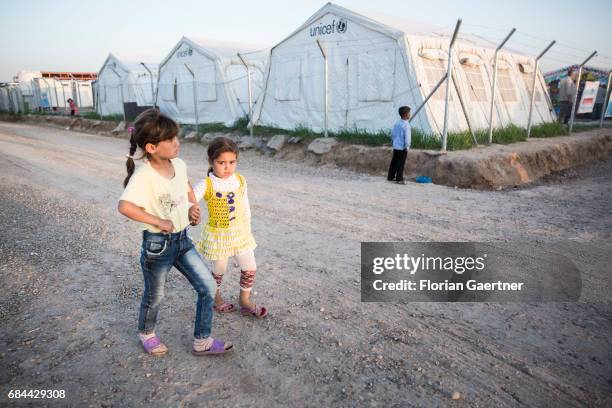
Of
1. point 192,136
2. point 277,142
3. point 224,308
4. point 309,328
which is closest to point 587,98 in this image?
point 277,142

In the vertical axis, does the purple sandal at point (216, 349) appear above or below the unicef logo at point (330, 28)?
below

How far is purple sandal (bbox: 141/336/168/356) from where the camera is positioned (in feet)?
8.21

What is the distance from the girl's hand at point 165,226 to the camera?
2.17 meters

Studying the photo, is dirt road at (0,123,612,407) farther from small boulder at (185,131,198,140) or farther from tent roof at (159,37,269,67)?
tent roof at (159,37,269,67)

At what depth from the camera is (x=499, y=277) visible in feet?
11.4

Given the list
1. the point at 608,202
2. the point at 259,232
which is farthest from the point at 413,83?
the point at 259,232

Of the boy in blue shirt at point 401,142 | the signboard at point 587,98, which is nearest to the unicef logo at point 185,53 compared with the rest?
the boy in blue shirt at point 401,142

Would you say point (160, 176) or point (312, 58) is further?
point (312, 58)

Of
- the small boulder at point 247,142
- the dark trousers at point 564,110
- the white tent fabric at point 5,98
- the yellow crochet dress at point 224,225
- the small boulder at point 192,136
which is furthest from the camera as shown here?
the white tent fabric at point 5,98

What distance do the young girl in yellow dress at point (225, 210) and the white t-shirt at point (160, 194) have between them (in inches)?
9.1

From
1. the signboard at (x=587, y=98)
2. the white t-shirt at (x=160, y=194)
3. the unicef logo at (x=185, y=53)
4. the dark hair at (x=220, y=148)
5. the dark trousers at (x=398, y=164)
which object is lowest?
the dark trousers at (x=398, y=164)

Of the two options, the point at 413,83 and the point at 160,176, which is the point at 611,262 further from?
the point at 413,83

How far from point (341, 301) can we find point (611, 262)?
2.73 meters

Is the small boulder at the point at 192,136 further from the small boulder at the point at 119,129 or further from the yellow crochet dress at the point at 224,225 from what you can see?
the yellow crochet dress at the point at 224,225
